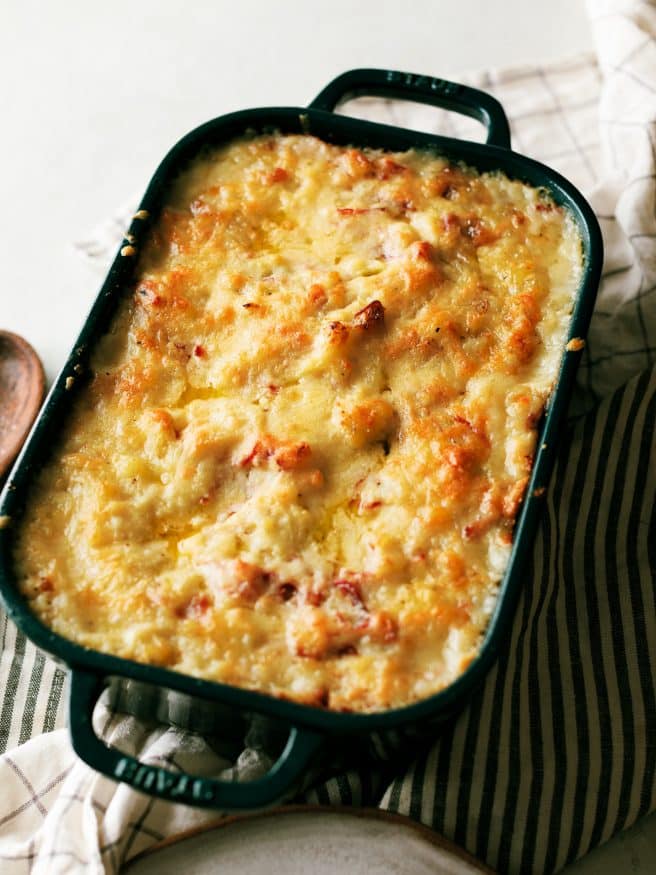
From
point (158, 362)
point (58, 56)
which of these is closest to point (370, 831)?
point (158, 362)

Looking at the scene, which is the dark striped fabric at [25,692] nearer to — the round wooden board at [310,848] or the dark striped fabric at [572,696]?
the round wooden board at [310,848]

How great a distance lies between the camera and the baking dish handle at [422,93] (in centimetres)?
248

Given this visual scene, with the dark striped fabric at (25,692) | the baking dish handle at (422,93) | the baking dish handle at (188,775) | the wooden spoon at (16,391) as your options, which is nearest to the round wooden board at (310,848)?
the baking dish handle at (188,775)

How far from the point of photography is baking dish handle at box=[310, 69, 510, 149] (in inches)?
97.8

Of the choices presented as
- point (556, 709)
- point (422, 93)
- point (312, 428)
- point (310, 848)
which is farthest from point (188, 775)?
point (422, 93)

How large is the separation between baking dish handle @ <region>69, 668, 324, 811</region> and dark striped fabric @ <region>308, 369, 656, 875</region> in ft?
1.19

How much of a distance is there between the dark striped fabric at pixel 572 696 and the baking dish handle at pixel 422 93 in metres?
0.61

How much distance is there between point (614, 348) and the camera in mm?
2570

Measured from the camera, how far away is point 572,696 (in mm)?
2234

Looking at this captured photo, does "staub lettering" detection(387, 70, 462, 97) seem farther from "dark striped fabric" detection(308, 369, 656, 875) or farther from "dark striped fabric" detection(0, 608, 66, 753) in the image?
"dark striped fabric" detection(0, 608, 66, 753)

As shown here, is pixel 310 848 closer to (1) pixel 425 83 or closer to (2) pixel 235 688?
(2) pixel 235 688

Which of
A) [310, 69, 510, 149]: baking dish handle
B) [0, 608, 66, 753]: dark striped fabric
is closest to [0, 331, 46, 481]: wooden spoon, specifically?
[0, 608, 66, 753]: dark striped fabric

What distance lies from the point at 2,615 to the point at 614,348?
4.61 ft

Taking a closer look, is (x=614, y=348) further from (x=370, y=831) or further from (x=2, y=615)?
(x=2, y=615)
